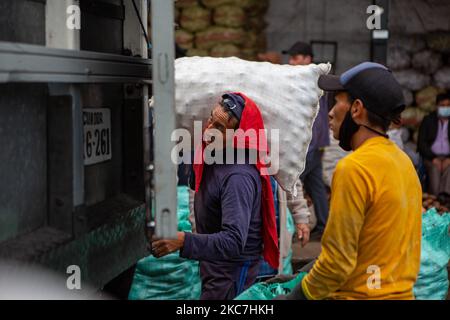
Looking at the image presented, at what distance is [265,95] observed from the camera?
3.91 meters

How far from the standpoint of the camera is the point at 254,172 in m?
3.57

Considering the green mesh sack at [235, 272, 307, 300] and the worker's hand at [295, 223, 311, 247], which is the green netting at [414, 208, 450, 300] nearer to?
the worker's hand at [295, 223, 311, 247]

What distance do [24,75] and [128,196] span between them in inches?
45.2

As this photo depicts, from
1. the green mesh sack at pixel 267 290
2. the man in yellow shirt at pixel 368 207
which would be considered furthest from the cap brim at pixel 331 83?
the green mesh sack at pixel 267 290

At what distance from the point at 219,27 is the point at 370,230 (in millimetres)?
6962

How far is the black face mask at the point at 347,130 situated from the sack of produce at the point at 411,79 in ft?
24.1

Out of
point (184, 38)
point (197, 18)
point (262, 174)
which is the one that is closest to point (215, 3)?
point (197, 18)

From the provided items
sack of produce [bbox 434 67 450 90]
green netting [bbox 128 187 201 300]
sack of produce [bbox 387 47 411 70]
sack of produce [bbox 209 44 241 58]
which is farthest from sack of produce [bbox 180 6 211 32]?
green netting [bbox 128 187 201 300]

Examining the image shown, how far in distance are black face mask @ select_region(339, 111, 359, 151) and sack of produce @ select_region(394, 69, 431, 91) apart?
735 cm

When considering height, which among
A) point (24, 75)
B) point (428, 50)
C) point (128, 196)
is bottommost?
point (128, 196)

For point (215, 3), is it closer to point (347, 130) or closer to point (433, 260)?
point (433, 260)

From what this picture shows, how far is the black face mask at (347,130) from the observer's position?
2.85m
